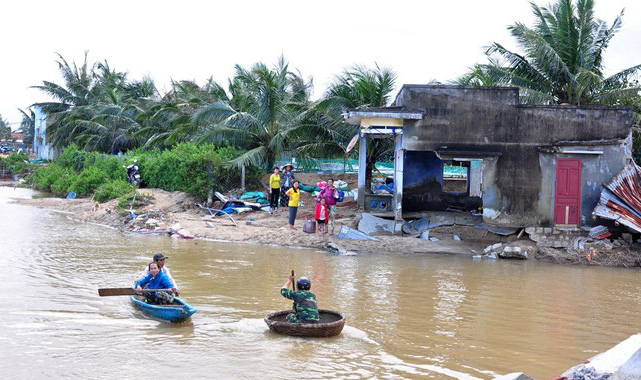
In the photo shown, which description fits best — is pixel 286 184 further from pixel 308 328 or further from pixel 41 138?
pixel 41 138

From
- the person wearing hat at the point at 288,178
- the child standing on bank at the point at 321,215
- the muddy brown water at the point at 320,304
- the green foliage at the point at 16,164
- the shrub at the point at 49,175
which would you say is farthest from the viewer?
the green foliage at the point at 16,164

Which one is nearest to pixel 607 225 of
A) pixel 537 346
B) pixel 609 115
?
pixel 609 115

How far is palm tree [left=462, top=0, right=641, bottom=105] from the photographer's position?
77.7 feet

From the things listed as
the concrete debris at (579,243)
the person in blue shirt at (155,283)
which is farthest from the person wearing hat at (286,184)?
the person in blue shirt at (155,283)

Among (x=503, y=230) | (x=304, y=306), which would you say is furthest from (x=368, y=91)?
(x=304, y=306)

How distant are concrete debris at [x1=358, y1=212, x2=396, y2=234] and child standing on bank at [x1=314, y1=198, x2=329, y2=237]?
109 cm

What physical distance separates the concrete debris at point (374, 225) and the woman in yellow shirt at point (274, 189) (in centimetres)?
357

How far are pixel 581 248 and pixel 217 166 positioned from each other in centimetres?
1315

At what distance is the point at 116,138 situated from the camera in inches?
1666

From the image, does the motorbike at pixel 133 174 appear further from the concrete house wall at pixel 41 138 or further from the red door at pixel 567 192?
the concrete house wall at pixel 41 138

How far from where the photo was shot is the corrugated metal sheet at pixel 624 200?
17266 millimetres

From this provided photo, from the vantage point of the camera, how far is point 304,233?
62.8ft

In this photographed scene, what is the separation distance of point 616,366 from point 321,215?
12701mm

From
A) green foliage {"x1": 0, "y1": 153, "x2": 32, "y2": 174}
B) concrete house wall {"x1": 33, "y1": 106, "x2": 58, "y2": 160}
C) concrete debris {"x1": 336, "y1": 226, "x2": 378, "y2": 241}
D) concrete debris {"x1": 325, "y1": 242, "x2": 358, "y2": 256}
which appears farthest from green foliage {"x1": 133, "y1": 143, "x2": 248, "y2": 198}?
concrete house wall {"x1": 33, "y1": 106, "x2": 58, "y2": 160}
